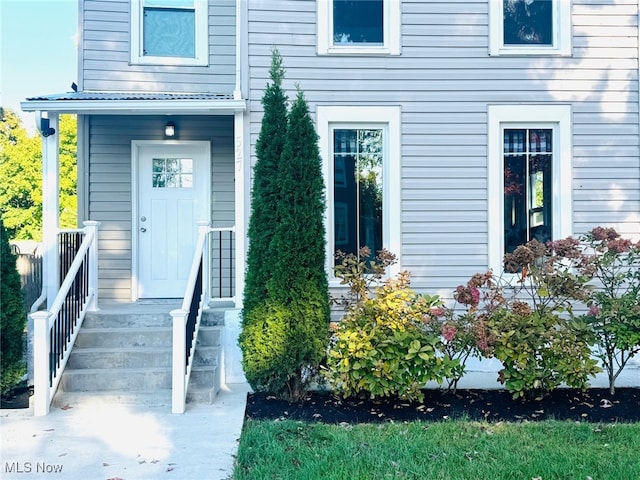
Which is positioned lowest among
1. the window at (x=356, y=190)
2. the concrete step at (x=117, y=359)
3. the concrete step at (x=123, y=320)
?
the concrete step at (x=117, y=359)

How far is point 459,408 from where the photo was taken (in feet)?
15.7

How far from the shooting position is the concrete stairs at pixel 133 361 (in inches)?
194

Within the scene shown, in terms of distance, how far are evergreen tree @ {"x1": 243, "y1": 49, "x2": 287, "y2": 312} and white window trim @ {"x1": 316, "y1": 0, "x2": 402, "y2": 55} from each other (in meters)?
1.02

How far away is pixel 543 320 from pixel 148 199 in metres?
4.89

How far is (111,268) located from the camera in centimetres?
685

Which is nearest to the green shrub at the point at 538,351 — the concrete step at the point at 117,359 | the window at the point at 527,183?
the window at the point at 527,183

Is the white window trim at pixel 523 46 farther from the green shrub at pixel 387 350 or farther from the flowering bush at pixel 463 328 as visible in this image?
the green shrub at pixel 387 350

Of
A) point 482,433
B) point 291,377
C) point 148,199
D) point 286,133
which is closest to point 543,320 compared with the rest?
point 482,433

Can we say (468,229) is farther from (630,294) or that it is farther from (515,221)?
(630,294)

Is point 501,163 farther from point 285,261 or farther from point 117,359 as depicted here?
point 117,359

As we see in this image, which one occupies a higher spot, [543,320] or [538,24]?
[538,24]

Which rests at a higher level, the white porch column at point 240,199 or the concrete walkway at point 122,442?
the white porch column at point 240,199

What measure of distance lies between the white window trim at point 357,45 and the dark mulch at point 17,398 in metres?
4.59

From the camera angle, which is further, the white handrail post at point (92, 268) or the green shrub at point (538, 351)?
the white handrail post at point (92, 268)
